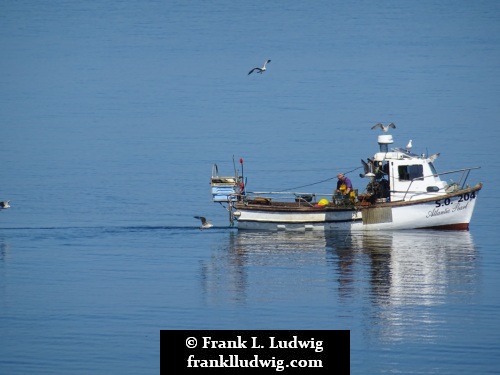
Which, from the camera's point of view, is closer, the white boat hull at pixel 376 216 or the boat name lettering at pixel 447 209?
the white boat hull at pixel 376 216

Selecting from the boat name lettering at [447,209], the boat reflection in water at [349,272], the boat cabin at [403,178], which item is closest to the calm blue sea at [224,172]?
the boat reflection in water at [349,272]

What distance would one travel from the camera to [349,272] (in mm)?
36594

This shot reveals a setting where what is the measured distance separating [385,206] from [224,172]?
15137 millimetres

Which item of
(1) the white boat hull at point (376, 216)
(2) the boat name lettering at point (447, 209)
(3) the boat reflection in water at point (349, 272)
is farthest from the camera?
(2) the boat name lettering at point (447, 209)

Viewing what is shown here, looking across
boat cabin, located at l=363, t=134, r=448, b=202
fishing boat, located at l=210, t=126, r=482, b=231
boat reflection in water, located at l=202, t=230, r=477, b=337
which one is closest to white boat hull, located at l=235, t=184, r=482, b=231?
fishing boat, located at l=210, t=126, r=482, b=231

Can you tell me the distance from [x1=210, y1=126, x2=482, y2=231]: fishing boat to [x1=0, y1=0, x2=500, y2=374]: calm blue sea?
57cm

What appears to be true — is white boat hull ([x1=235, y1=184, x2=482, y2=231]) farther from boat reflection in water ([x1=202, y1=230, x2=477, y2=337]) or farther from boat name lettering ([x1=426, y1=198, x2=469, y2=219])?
boat reflection in water ([x1=202, y1=230, x2=477, y2=337])

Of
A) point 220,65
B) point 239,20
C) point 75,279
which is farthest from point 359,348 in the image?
point 239,20

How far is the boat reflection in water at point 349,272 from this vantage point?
32594 millimetres
